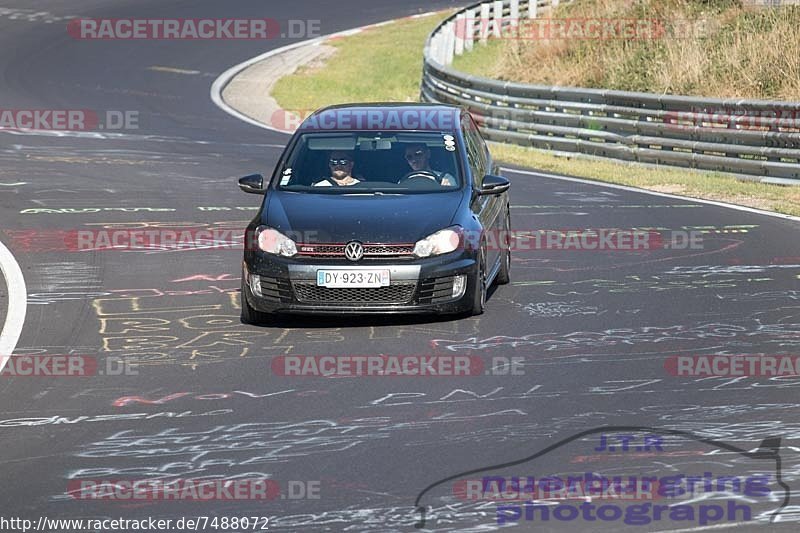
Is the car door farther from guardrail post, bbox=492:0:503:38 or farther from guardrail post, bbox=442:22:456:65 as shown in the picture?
guardrail post, bbox=492:0:503:38

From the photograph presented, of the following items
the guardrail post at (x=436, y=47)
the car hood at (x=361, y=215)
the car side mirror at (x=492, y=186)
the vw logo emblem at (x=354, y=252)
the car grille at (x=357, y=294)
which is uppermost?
the guardrail post at (x=436, y=47)

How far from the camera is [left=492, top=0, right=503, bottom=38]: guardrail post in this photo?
39031 mm

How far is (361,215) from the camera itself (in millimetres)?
11602

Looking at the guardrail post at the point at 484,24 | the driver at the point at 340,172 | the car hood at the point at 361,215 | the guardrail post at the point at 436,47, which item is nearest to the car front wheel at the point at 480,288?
the car hood at the point at 361,215

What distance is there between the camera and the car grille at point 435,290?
37.0 ft

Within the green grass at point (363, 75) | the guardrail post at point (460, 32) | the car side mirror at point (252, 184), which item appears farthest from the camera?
the guardrail post at point (460, 32)

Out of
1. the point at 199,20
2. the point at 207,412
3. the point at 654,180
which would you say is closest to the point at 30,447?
the point at 207,412

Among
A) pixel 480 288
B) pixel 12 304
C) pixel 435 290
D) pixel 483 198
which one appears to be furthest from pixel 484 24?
pixel 435 290

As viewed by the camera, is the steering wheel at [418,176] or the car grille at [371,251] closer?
the car grille at [371,251]

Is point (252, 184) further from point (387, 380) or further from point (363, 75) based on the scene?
point (363, 75)

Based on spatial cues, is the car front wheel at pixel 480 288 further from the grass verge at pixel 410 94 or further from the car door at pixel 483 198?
the grass verge at pixel 410 94

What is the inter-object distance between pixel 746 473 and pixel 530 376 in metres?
2.48

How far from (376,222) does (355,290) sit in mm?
615

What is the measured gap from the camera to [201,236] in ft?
52.7
